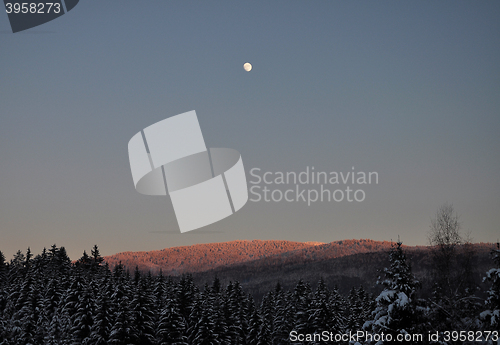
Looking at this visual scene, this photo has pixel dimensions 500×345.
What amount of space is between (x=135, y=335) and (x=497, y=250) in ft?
107

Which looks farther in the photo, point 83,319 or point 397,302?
point 83,319

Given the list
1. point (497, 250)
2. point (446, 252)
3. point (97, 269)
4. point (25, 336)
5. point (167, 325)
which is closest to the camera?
point (497, 250)

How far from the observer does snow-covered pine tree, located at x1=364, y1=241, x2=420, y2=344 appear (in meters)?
19.2

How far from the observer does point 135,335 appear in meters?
40.9

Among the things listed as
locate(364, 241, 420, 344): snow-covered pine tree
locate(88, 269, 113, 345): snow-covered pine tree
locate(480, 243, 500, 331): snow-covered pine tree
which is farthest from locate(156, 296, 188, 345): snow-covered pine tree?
locate(480, 243, 500, 331): snow-covered pine tree

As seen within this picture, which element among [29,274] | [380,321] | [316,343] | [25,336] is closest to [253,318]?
[316,343]

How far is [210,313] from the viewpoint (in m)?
47.5

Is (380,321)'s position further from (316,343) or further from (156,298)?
(156,298)

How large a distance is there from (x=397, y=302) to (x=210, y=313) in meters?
31.5

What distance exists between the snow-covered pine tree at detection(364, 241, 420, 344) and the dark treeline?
40mm

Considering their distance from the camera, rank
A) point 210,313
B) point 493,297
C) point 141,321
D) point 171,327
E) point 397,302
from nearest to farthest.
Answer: point 493,297, point 397,302, point 141,321, point 171,327, point 210,313

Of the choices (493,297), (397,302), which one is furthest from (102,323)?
(493,297)

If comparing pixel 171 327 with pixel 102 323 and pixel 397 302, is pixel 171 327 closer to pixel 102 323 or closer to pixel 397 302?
pixel 102 323

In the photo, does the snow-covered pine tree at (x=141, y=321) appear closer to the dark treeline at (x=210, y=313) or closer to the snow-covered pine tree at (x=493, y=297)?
the dark treeline at (x=210, y=313)
